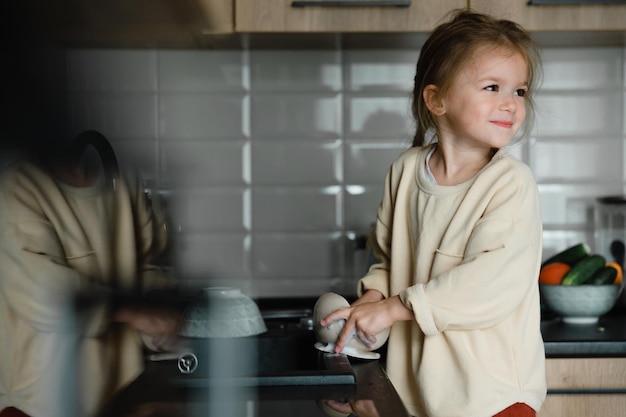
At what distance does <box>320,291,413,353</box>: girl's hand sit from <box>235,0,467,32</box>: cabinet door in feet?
2.22

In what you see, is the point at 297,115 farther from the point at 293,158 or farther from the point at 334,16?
the point at 334,16

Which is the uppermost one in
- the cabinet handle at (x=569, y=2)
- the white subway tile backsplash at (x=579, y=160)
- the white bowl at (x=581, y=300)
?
the cabinet handle at (x=569, y=2)

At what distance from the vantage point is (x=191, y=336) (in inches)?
8.1

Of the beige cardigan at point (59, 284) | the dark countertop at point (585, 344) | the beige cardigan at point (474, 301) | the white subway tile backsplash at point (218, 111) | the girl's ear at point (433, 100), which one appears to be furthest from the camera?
the white subway tile backsplash at point (218, 111)

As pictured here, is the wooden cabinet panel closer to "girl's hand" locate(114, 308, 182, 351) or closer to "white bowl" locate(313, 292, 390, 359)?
"white bowl" locate(313, 292, 390, 359)

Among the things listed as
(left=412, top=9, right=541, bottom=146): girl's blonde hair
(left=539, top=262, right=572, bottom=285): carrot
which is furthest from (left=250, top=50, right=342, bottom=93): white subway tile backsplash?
(left=412, top=9, right=541, bottom=146): girl's blonde hair

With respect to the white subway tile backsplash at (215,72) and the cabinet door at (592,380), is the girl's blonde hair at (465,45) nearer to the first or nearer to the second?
the cabinet door at (592,380)

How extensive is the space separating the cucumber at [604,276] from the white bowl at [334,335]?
607 millimetres

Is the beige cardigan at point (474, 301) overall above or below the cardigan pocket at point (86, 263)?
below

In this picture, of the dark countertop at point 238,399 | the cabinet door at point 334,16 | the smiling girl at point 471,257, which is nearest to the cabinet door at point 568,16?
the cabinet door at point 334,16

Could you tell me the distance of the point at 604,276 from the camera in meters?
1.35

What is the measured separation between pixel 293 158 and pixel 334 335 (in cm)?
82

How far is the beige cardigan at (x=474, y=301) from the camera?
32.4 inches

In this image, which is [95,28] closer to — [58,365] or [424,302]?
[58,365]
